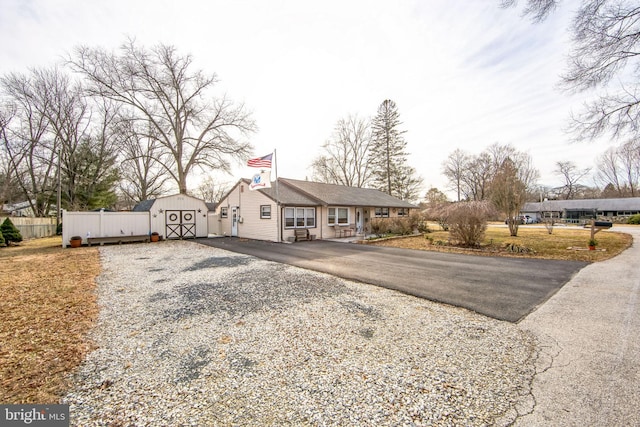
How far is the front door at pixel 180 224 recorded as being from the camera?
58.7 ft

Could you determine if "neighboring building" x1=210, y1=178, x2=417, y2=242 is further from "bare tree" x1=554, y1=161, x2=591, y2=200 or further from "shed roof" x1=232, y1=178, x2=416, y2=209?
"bare tree" x1=554, y1=161, x2=591, y2=200

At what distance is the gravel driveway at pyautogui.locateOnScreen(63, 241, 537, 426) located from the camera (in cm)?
230

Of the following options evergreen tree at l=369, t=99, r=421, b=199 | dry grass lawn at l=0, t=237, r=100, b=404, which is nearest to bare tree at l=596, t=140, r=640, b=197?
evergreen tree at l=369, t=99, r=421, b=199

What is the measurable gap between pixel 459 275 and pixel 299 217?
10918mm

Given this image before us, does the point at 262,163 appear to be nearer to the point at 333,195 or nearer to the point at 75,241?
the point at 333,195

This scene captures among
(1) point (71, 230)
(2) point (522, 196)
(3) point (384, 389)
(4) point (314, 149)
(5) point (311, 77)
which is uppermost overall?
(4) point (314, 149)

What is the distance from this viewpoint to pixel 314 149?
36.5 m

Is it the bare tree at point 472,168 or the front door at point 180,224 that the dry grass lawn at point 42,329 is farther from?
the bare tree at point 472,168

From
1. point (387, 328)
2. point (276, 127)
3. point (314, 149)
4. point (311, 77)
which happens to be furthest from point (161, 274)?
point (314, 149)

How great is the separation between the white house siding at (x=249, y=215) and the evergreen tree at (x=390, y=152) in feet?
71.8

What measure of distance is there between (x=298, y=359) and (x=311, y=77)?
42.4 feet

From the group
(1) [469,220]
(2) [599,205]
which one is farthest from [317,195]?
(2) [599,205]

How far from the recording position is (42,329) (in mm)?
4008

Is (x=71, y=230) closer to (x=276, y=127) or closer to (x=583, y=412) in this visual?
(x=276, y=127)
